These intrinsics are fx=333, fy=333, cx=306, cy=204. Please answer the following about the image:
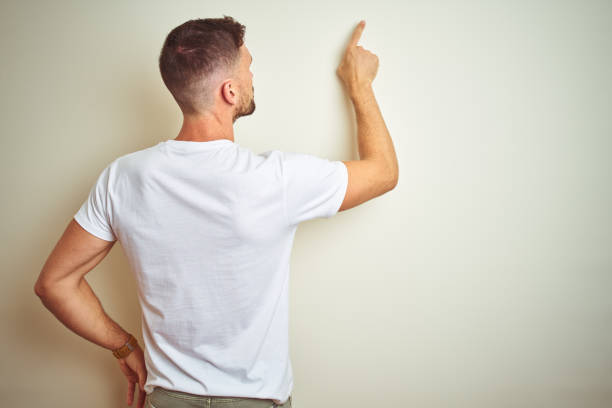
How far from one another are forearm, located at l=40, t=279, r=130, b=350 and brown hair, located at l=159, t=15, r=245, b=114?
0.59m

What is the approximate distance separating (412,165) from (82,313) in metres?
1.07

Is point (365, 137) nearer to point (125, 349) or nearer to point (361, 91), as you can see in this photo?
point (361, 91)

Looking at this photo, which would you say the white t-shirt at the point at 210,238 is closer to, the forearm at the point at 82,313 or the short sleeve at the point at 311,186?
the short sleeve at the point at 311,186

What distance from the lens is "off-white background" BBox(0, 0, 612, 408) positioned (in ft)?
3.38

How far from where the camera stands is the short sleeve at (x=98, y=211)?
2.61 ft

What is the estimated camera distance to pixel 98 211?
81 cm

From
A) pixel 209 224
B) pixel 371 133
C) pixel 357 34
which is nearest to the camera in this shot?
pixel 209 224

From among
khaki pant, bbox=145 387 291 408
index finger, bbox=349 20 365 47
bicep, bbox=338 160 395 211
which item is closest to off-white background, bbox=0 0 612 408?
index finger, bbox=349 20 365 47

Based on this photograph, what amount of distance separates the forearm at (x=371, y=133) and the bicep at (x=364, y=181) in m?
0.02

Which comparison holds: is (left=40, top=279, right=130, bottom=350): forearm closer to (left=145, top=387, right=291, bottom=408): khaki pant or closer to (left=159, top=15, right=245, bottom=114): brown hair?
(left=145, top=387, right=291, bottom=408): khaki pant

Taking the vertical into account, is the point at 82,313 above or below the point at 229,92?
below

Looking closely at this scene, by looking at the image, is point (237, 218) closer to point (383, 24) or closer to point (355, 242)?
point (355, 242)

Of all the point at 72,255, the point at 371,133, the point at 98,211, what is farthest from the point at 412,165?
the point at 72,255

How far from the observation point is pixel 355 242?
1104 millimetres
